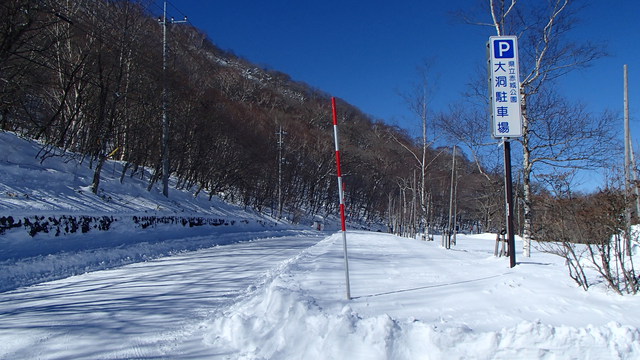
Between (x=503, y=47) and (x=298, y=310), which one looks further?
(x=503, y=47)

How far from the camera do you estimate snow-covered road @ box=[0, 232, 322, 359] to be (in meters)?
4.19

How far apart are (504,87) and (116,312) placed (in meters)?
8.26

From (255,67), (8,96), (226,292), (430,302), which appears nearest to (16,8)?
(8,96)

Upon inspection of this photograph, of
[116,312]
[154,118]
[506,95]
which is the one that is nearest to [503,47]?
[506,95]

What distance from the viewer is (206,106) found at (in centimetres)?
3359

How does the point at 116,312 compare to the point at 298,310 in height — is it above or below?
below

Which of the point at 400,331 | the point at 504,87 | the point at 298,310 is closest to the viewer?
the point at 400,331

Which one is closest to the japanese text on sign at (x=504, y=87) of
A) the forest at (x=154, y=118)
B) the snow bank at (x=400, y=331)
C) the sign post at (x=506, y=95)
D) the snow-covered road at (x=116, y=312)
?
the sign post at (x=506, y=95)

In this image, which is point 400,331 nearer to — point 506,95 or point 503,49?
point 506,95

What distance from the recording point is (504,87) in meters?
8.79

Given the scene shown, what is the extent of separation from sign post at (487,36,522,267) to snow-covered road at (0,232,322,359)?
224 inches

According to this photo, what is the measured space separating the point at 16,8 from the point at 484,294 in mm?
13294

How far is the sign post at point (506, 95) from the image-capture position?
871 cm

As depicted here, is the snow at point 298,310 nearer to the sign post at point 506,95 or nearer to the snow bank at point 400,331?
the snow bank at point 400,331
